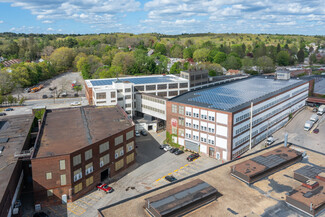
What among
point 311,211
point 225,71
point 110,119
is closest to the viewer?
point 311,211

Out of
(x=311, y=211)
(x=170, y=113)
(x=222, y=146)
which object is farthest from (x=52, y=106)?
(x=311, y=211)

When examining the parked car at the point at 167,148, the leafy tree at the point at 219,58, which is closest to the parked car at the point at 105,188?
the parked car at the point at 167,148

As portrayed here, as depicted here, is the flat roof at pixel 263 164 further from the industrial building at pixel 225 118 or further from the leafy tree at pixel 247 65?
the leafy tree at pixel 247 65

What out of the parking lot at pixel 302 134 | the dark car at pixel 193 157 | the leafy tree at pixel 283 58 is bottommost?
the dark car at pixel 193 157

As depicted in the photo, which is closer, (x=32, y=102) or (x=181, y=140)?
(x=181, y=140)

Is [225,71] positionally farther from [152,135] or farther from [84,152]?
[84,152]
